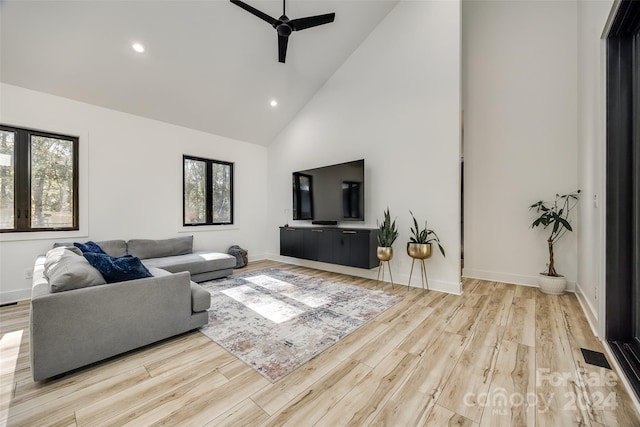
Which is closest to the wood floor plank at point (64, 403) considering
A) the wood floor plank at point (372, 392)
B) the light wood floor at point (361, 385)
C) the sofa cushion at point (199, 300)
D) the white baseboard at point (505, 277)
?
the light wood floor at point (361, 385)

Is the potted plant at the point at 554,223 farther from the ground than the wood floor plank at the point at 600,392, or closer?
farther from the ground

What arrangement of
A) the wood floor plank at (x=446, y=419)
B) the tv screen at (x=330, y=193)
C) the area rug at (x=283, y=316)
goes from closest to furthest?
the wood floor plank at (x=446, y=419) → the area rug at (x=283, y=316) → the tv screen at (x=330, y=193)

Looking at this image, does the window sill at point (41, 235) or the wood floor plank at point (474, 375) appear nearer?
the wood floor plank at point (474, 375)

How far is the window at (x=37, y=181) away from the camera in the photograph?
10.7 ft

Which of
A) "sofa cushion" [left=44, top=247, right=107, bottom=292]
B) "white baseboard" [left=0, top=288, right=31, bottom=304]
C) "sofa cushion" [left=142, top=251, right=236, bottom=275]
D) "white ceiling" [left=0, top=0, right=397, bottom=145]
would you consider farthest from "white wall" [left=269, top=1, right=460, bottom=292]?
"white baseboard" [left=0, top=288, right=31, bottom=304]

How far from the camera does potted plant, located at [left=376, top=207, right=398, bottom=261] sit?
368 centimetres

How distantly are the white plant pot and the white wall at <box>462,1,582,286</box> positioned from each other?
0.96 ft

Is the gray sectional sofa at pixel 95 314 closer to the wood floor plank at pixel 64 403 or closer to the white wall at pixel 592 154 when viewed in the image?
the wood floor plank at pixel 64 403

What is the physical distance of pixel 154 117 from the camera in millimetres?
4445

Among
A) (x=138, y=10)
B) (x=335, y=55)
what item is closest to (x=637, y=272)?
(x=335, y=55)

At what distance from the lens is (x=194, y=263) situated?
12.5 feet

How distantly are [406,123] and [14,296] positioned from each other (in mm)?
5873

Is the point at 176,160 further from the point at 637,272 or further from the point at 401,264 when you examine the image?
the point at 637,272

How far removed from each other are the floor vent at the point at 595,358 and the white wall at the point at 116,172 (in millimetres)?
5414
